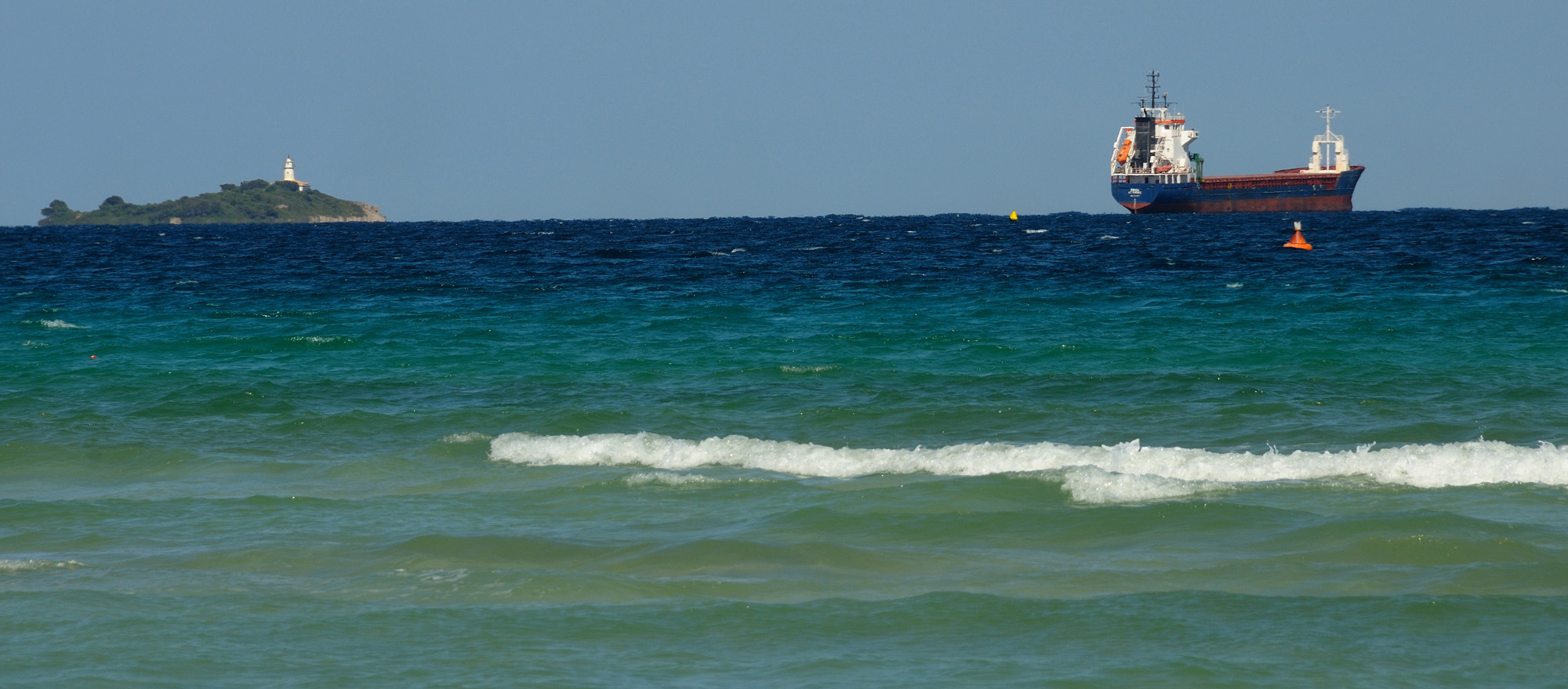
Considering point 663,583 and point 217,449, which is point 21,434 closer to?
point 217,449

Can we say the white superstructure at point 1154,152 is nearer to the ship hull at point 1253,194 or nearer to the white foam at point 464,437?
the ship hull at point 1253,194

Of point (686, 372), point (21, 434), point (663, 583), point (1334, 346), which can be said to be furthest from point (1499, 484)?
point (21, 434)

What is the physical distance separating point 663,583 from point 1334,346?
1437cm

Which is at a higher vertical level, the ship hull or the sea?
the ship hull

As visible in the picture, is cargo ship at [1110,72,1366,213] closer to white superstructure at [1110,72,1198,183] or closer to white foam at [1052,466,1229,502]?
white superstructure at [1110,72,1198,183]

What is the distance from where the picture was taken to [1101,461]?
36.8 ft

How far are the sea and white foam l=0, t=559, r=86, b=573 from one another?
0.16ft

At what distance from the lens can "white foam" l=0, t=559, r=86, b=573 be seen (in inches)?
317

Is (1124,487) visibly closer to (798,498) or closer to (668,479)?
(798,498)

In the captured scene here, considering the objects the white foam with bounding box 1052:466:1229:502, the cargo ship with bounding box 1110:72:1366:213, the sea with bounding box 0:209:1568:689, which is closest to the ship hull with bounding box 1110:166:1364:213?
the cargo ship with bounding box 1110:72:1366:213

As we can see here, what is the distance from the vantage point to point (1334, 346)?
18.9 meters

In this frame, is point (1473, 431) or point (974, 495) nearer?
point (974, 495)

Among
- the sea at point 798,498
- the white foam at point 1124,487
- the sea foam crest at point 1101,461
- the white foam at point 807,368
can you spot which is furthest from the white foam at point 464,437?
the white foam at point 1124,487

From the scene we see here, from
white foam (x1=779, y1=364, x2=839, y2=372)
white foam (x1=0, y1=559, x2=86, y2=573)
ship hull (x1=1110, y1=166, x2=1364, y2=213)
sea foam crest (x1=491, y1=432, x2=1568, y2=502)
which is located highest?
ship hull (x1=1110, y1=166, x2=1364, y2=213)
